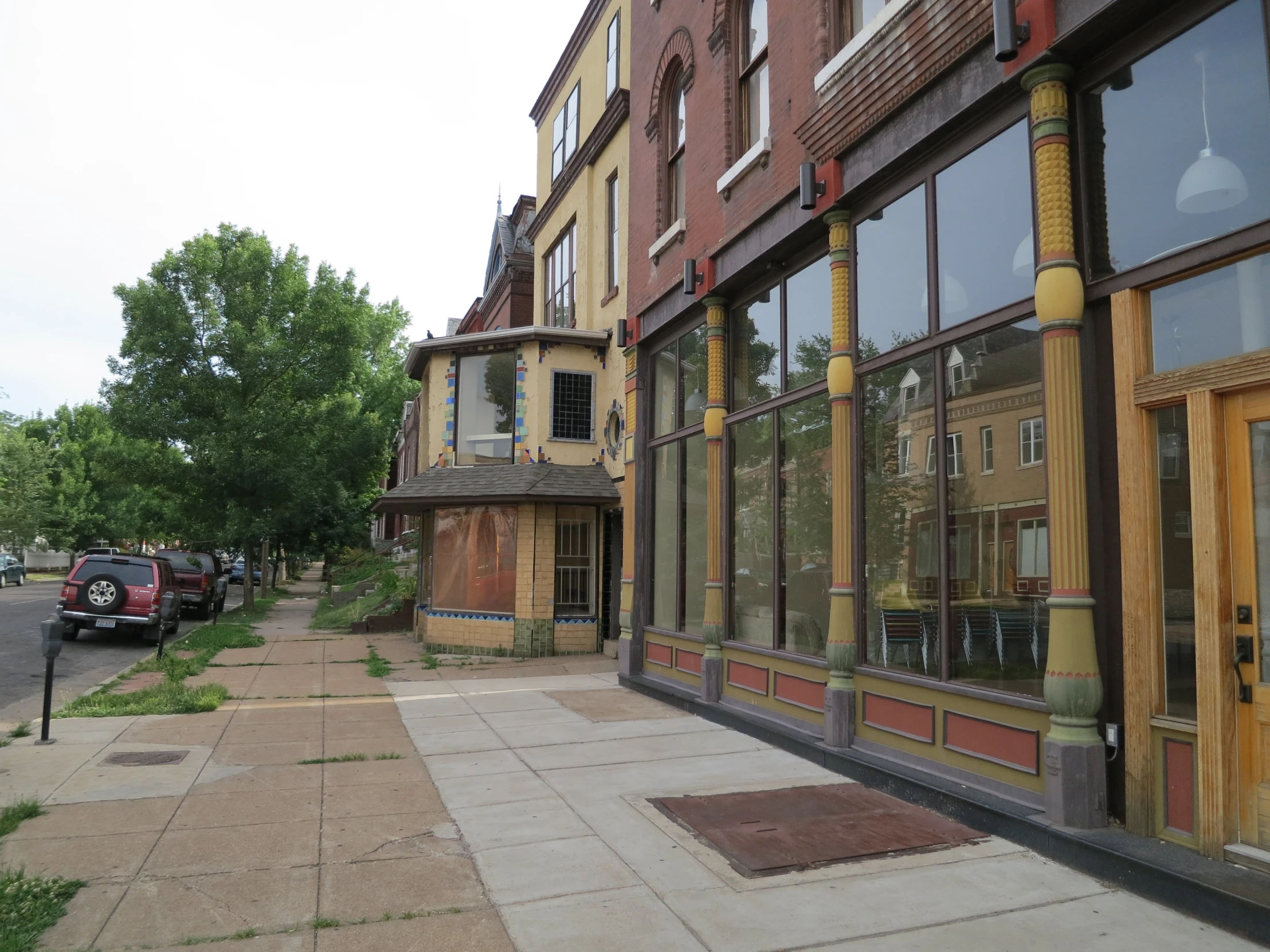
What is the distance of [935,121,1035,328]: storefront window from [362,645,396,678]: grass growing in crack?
10422mm

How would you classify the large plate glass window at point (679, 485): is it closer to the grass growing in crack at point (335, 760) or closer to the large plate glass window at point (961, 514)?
the large plate glass window at point (961, 514)

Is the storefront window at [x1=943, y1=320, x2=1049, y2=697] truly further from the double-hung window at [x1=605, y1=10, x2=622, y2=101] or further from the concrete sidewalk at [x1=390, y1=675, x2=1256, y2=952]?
the double-hung window at [x1=605, y1=10, x2=622, y2=101]

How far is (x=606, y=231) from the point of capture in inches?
690

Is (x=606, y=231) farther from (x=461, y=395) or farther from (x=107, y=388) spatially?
(x=107, y=388)

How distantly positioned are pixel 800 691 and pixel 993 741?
2.64 m

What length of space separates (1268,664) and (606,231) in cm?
1459

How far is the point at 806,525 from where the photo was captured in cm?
888

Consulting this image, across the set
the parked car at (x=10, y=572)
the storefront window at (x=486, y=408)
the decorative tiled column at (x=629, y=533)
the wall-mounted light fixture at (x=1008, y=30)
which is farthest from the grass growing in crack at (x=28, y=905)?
the parked car at (x=10, y=572)

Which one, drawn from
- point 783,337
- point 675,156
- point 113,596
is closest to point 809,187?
point 783,337

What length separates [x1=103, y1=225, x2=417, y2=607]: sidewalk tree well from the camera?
25.7m

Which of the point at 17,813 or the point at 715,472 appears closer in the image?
the point at 17,813

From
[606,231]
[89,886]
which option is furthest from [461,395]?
[89,886]

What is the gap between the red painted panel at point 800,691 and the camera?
823 cm

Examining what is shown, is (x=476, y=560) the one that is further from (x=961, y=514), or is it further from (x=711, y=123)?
(x=961, y=514)
